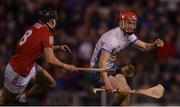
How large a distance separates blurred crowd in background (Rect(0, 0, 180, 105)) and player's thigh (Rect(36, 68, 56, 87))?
7.86ft

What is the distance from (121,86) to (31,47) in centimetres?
160

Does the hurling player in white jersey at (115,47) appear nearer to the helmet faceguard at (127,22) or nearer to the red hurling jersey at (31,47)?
the helmet faceguard at (127,22)

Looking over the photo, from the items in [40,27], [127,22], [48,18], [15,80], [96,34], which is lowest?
[96,34]

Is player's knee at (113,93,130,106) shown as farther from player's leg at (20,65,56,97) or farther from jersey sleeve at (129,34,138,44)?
player's leg at (20,65,56,97)

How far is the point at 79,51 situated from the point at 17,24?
1603mm

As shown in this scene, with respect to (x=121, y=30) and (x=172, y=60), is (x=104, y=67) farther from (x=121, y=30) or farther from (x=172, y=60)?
(x=172, y=60)

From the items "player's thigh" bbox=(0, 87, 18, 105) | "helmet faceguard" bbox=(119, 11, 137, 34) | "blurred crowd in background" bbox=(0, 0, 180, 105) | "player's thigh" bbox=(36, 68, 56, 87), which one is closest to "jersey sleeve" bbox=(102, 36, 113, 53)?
"helmet faceguard" bbox=(119, 11, 137, 34)

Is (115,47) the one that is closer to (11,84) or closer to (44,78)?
(44,78)

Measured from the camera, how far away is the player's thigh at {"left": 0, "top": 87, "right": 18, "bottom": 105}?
13.7 m

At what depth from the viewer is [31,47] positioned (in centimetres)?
1317

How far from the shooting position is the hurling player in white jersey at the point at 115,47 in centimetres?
1353

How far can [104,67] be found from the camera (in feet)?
44.0

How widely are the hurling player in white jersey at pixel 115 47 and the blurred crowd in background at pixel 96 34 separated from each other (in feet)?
8.25

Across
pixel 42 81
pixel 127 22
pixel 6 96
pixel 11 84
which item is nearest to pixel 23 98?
pixel 42 81
